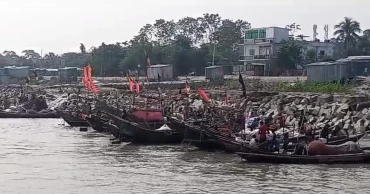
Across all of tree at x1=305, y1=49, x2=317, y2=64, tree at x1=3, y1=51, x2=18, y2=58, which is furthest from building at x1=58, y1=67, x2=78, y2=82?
tree at x1=3, y1=51, x2=18, y2=58

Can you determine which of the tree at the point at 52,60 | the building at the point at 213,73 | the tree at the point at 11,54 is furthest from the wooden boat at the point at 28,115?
the tree at the point at 11,54

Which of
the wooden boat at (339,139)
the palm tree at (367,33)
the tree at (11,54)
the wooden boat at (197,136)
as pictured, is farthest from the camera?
the tree at (11,54)

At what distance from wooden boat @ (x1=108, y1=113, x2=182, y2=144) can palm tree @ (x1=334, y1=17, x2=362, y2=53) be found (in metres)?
49.5

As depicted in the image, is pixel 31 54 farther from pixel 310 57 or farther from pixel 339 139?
pixel 339 139

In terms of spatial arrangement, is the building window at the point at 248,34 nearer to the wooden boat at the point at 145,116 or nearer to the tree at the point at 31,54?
the wooden boat at the point at 145,116

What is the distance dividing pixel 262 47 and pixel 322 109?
124ft

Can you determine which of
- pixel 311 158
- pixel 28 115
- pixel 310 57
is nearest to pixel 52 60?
pixel 310 57

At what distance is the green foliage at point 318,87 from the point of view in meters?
36.5

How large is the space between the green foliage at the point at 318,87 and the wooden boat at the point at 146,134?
39.5 ft

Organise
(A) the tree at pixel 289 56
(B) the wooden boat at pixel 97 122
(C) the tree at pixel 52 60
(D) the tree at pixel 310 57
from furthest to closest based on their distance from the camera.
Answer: (C) the tree at pixel 52 60 → (D) the tree at pixel 310 57 → (A) the tree at pixel 289 56 → (B) the wooden boat at pixel 97 122

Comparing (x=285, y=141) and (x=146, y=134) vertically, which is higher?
(x=285, y=141)

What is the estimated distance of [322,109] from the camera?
30.7m

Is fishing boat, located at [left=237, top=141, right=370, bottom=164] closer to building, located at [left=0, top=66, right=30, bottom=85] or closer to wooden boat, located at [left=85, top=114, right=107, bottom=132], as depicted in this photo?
wooden boat, located at [left=85, top=114, right=107, bottom=132]

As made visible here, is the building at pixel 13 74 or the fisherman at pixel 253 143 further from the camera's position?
the building at pixel 13 74
